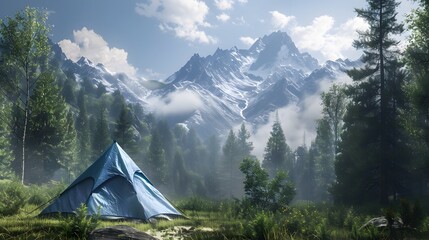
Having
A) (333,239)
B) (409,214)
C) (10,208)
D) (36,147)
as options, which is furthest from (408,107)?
(36,147)

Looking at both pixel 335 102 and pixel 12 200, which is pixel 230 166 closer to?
pixel 335 102

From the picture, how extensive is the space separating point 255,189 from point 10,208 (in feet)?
34.9

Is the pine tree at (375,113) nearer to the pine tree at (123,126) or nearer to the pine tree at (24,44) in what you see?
the pine tree at (24,44)

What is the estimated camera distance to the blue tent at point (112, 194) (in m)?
15.5

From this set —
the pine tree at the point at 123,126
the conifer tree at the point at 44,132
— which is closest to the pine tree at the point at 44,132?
the conifer tree at the point at 44,132

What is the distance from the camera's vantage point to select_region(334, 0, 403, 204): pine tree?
27969 millimetres

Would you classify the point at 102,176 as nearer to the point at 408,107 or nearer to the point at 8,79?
the point at 8,79

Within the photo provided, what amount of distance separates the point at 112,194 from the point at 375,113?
22146 mm

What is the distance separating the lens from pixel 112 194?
16.0 m

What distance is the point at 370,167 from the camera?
2875 cm

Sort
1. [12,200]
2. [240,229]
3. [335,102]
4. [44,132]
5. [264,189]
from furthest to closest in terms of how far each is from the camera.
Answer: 1. [335,102]
2. [44,132]
3. [264,189]
4. [12,200]
5. [240,229]

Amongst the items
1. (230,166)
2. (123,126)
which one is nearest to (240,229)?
(123,126)

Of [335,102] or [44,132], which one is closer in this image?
[44,132]

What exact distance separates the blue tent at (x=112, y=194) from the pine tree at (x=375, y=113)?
17337 millimetres
